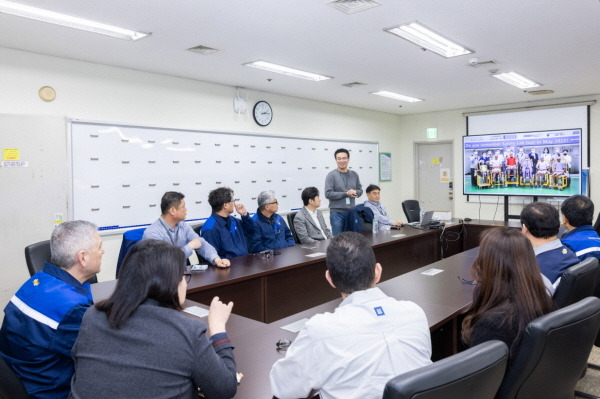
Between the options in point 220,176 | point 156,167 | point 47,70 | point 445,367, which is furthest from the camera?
point 220,176

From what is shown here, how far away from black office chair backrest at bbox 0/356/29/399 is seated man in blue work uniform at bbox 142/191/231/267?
1.81 meters

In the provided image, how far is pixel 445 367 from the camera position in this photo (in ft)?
3.30

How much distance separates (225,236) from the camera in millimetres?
3707

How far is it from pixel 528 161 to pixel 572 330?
6.29 m

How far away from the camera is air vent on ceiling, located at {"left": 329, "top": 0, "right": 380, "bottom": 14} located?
2978 millimetres

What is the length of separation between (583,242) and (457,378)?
7.17 ft

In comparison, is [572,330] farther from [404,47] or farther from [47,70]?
[47,70]

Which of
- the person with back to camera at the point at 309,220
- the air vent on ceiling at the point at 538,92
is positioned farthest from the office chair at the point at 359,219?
the air vent on ceiling at the point at 538,92

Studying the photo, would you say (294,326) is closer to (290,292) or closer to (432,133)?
(290,292)

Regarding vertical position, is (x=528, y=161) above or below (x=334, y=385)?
above

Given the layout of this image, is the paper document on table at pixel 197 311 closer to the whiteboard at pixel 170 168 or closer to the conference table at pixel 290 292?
the conference table at pixel 290 292

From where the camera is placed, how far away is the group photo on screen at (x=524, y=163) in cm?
664

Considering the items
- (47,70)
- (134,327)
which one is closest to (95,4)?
(47,70)

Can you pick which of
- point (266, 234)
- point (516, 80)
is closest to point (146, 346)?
point (266, 234)
